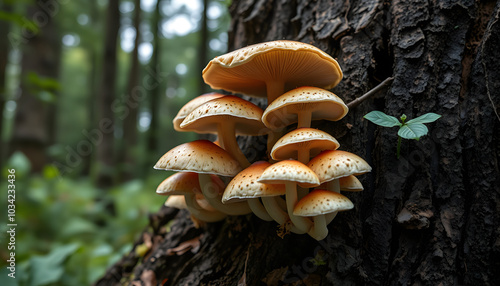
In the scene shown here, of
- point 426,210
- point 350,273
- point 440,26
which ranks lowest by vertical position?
point 350,273

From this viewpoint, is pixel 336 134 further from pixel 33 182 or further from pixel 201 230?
pixel 33 182

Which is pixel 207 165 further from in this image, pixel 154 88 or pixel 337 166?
pixel 154 88

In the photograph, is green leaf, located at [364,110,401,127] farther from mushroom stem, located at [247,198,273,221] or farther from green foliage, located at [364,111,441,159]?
mushroom stem, located at [247,198,273,221]

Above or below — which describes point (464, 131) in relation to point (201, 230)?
above

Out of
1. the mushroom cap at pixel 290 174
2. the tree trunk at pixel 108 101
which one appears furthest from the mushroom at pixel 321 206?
the tree trunk at pixel 108 101

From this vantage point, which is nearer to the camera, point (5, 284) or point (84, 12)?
point (5, 284)

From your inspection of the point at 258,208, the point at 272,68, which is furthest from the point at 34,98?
the point at 258,208

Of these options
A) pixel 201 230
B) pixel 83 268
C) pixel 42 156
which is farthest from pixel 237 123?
pixel 42 156
